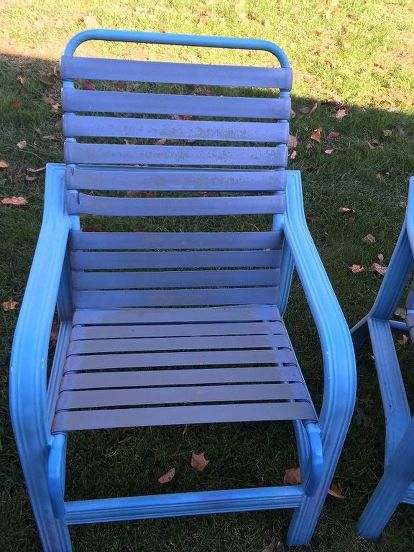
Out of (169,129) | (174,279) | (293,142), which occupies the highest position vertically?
(169,129)

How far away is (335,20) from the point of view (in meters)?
4.79

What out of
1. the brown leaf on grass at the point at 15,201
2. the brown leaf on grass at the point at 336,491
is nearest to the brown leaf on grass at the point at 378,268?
the brown leaf on grass at the point at 336,491

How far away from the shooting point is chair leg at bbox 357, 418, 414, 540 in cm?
153

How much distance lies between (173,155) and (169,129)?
0.09 metres

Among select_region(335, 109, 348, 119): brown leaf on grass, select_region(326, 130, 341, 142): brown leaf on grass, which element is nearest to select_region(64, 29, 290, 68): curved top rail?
select_region(326, 130, 341, 142): brown leaf on grass

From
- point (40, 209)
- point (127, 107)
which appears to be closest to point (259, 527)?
point (127, 107)

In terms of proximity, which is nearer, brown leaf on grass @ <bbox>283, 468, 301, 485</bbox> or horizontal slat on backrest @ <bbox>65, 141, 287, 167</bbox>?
horizontal slat on backrest @ <bbox>65, 141, 287, 167</bbox>

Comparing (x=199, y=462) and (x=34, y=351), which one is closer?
(x=34, y=351)

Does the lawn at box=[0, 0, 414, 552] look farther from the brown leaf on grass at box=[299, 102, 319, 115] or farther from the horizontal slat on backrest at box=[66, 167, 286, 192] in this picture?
the horizontal slat on backrest at box=[66, 167, 286, 192]

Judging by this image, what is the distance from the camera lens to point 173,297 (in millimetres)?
1932

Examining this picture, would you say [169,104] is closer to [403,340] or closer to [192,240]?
[192,240]

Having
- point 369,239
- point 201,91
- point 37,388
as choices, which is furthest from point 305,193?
point 37,388

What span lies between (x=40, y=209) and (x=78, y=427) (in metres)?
1.75

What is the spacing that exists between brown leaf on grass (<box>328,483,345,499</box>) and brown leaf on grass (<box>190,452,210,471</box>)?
45 cm
